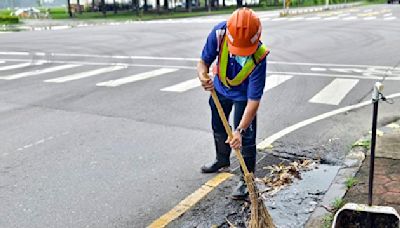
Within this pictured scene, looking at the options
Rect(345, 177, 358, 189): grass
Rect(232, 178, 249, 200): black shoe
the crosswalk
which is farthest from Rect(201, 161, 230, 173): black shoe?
the crosswalk

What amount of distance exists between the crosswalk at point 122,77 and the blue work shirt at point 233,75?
3851 mm

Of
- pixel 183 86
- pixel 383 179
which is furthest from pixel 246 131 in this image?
pixel 183 86

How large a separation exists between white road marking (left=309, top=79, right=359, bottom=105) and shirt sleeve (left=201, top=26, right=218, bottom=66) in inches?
161

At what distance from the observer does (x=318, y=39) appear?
57.7 feet

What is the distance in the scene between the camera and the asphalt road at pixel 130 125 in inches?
172

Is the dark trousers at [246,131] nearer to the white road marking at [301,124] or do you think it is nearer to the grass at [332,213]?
the grass at [332,213]

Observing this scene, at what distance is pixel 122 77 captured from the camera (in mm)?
10383

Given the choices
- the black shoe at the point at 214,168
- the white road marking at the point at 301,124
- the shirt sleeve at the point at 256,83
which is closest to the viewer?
the shirt sleeve at the point at 256,83

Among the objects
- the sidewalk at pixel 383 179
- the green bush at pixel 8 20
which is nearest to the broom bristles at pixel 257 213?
the sidewalk at pixel 383 179

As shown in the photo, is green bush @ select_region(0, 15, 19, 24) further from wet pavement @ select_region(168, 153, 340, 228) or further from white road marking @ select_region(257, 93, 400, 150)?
wet pavement @ select_region(168, 153, 340, 228)

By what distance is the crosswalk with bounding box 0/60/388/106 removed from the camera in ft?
28.2

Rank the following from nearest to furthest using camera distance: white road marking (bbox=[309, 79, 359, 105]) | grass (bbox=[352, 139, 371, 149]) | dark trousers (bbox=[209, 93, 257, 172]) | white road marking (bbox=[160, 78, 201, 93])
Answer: dark trousers (bbox=[209, 93, 257, 172]) < grass (bbox=[352, 139, 371, 149]) < white road marking (bbox=[309, 79, 359, 105]) < white road marking (bbox=[160, 78, 201, 93])

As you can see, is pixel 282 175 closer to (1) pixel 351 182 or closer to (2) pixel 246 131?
(1) pixel 351 182

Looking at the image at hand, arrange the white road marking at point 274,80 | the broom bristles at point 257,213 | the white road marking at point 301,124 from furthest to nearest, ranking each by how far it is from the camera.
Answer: the white road marking at point 274,80 → the white road marking at point 301,124 → the broom bristles at point 257,213
